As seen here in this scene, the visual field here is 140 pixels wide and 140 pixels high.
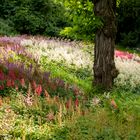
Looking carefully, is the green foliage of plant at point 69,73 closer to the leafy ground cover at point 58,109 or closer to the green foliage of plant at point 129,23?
the leafy ground cover at point 58,109

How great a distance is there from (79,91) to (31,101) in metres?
2.24

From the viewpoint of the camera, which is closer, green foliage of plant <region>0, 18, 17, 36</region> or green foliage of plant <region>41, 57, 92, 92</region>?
green foliage of plant <region>41, 57, 92, 92</region>

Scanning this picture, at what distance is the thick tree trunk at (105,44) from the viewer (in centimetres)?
1130

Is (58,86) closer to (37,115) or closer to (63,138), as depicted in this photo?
(37,115)

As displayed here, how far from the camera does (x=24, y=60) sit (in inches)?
523

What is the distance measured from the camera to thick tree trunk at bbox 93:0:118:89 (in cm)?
1130

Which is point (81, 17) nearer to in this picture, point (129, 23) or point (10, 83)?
point (10, 83)

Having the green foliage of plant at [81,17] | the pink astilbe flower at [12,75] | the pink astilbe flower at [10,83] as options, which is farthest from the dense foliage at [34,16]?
the pink astilbe flower at [10,83]

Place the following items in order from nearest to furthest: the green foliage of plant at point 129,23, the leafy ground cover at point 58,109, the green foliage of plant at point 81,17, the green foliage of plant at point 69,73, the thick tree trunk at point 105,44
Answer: the leafy ground cover at point 58,109
the thick tree trunk at point 105,44
the green foliage of plant at point 81,17
the green foliage of plant at point 69,73
the green foliage of plant at point 129,23

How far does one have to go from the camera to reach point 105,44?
37.9 ft

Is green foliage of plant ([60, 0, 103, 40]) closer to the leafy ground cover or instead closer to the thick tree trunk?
the thick tree trunk

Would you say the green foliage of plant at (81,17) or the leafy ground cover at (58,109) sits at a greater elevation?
the green foliage of plant at (81,17)

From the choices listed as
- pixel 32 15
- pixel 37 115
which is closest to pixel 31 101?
pixel 37 115

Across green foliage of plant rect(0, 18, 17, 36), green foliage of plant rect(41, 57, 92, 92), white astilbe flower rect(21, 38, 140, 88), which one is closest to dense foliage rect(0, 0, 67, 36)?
green foliage of plant rect(0, 18, 17, 36)
